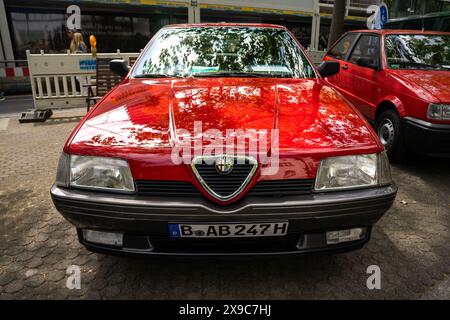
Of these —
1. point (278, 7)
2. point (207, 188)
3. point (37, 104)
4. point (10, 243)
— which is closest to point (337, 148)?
point (207, 188)

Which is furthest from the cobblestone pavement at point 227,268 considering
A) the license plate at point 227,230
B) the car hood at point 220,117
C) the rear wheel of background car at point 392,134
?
the rear wheel of background car at point 392,134

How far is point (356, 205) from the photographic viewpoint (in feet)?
6.13

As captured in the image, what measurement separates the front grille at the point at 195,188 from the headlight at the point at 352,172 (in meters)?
0.10

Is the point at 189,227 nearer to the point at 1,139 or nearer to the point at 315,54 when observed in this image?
the point at 1,139

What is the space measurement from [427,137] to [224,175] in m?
2.92

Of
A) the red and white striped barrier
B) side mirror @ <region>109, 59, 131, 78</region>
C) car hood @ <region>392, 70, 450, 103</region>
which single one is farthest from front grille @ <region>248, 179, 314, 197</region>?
the red and white striped barrier

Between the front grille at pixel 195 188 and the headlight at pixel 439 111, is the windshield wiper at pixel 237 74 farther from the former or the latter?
the headlight at pixel 439 111

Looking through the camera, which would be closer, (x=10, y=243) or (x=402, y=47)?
(x=10, y=243)

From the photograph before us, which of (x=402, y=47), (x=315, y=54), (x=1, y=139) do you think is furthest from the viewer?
(x=315, y=54)

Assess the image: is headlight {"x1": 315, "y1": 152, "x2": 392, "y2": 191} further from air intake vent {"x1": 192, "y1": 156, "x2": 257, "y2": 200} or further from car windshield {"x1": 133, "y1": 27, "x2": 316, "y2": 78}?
car windshield {"x1": 133, "y1": 27, "x2": 316, "y2": 78}

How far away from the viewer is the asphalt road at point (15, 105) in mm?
8454

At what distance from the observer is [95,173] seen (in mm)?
1897
